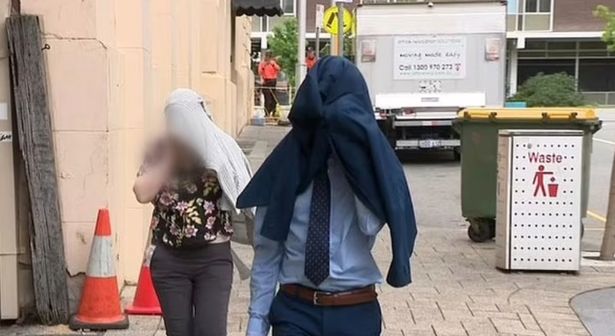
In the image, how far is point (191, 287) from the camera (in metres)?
4.64

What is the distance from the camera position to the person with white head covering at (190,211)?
4562 mm

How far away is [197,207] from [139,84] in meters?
3.21

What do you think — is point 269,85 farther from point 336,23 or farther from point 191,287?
point 191,287

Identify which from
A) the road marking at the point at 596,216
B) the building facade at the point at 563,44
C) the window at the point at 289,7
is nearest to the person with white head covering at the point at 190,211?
the road marking at the point at 596,216

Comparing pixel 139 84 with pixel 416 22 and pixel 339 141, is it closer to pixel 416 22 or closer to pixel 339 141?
pixel 339 141

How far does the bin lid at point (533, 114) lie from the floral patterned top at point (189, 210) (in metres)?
5.52

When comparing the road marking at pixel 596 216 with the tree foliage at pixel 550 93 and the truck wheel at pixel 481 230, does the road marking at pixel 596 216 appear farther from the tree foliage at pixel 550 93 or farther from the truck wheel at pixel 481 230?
the tree foliage at pixel 550 93

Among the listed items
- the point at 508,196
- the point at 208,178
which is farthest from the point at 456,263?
the point at 208,178

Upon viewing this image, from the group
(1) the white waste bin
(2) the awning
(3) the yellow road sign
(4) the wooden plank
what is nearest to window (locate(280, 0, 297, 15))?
(3) the yellow road sign

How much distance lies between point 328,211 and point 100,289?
10.4 feet

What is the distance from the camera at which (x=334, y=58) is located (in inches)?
132

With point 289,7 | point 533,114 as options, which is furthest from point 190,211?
point 289,7

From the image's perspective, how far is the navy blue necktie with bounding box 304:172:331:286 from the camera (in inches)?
130

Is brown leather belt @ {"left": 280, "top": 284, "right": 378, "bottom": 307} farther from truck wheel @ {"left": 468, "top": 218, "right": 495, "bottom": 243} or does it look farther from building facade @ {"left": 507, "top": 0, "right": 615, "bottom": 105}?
building facade @ {"left": 507, "top": 0, "right": 615, "bottom": 105}
